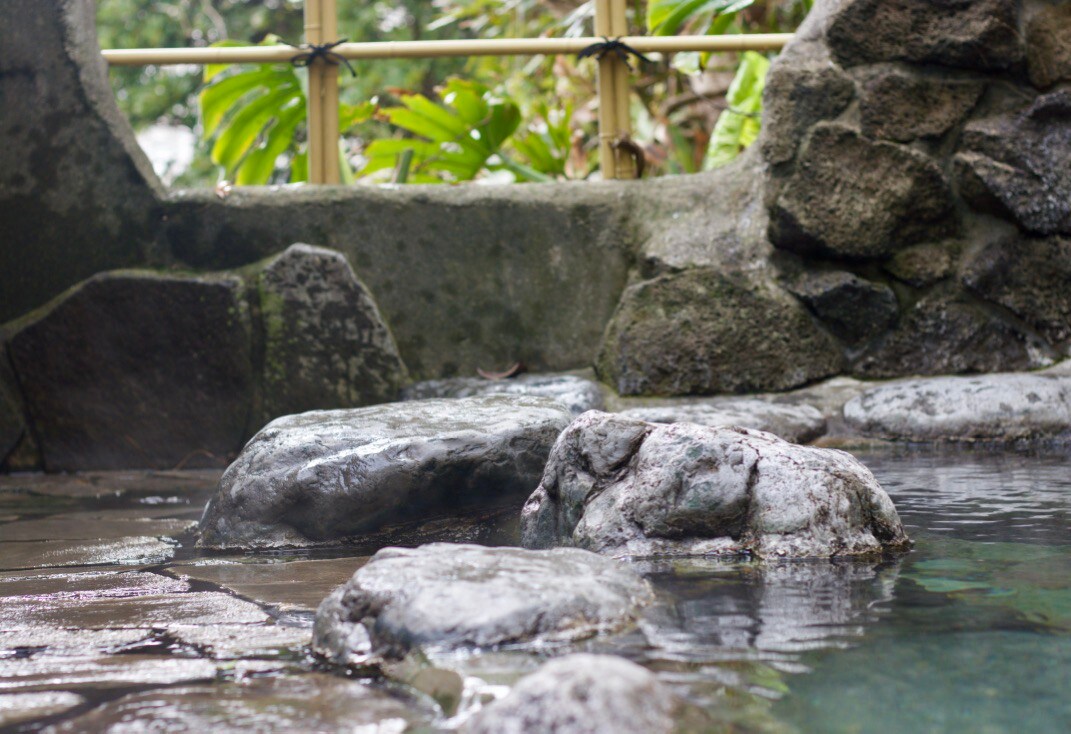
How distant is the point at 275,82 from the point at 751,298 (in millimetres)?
2810

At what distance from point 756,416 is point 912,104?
141 cm

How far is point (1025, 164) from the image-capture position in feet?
13.1

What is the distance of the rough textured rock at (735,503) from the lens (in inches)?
85.5

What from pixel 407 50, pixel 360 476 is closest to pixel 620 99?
pixel 407 50

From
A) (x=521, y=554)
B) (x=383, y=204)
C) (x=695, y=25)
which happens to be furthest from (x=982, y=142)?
(x=695, y=25)

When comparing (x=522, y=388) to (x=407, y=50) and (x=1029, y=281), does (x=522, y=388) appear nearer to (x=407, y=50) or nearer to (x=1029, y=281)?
(x=407, y=50)

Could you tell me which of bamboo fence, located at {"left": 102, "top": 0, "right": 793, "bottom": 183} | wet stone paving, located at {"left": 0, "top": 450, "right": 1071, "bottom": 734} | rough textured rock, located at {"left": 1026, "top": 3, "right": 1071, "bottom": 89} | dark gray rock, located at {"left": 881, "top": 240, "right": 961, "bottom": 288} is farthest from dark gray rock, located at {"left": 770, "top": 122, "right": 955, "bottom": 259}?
wet stone paving, located at {"left": 0, "top": 450, "right": 1071, "bottom": 734}

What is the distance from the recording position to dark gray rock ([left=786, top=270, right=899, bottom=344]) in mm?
4066

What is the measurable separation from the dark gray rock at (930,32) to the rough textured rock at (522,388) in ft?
5.34

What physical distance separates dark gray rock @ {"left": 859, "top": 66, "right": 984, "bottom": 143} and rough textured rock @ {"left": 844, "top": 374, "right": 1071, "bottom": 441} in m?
0.98

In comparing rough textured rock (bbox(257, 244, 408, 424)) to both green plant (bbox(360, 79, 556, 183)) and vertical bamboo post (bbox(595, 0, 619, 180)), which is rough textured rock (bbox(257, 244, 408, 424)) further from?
green plant (bbox(360, 79, 556, 183))

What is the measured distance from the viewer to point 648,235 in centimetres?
434

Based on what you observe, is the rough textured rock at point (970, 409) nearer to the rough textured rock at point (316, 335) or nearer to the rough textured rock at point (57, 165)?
the rough textured rock at point (316, 335)

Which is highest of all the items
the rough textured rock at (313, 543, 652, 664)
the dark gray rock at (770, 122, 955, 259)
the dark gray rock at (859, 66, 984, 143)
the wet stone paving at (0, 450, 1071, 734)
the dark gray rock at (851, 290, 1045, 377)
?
the dark gray rock at (859, 66, 984, 143)
